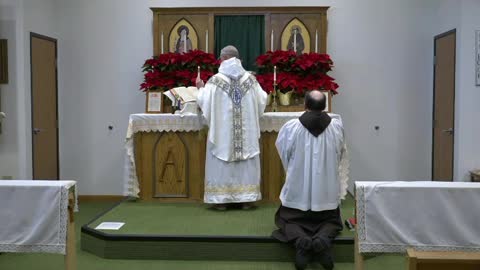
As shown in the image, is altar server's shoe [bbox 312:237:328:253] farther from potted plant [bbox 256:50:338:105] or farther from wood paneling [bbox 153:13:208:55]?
wood paneling [bbox 153:13:208:55]

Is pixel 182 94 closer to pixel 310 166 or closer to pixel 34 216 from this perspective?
pixel 310 166

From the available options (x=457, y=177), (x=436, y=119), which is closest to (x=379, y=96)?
(x=436, y=119)

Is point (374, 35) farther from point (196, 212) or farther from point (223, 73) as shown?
point (196, 212)

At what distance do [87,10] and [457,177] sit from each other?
5361 mm

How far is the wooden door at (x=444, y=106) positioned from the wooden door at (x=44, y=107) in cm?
518

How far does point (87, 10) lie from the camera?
768 cm

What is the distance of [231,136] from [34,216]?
2411 millimetres

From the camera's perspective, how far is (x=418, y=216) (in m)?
3.69

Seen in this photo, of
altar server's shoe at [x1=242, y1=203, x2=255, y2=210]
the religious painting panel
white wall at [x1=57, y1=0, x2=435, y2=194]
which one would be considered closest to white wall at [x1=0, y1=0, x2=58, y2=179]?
white wall at [x1=57, y1=0, x2=435, y2=194]

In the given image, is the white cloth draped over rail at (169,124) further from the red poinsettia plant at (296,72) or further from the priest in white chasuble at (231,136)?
the red poinsettia plant at (296,72)

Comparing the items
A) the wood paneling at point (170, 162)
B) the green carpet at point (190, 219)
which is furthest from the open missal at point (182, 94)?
the green carpet at point (190, 219)

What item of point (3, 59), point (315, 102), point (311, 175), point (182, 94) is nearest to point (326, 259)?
point (311, 175)

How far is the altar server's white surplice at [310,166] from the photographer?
476 cm

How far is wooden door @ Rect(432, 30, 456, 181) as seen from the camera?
22.2 ft
